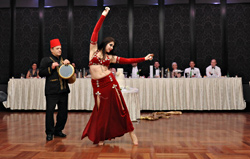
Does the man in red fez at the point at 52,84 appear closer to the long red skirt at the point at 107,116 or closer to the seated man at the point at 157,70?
the long red skirt at the point at 107,116

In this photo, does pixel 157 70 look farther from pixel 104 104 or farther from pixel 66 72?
pixel 104 104

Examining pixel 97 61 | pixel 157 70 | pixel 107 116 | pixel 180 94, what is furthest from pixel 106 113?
pixel 157 70

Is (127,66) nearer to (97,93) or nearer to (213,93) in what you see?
(213,93)

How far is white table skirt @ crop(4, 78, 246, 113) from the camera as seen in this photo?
6.13 metres

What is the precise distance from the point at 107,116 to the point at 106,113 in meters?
0.04

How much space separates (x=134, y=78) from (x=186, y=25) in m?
3.69

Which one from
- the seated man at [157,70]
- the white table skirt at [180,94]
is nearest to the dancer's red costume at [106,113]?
the white table skirt at [180,94]

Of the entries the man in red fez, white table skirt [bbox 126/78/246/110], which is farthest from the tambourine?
white table skirt [bbox 126/78/246/110]

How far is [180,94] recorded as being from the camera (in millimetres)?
6168

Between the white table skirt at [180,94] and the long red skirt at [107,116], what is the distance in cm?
344

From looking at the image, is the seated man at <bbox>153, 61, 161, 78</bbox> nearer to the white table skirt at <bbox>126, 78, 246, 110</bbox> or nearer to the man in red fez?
the white table skirt at <bbox>126, 78, 246, 110</bbox>

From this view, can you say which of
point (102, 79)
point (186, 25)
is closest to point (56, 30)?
point (186, 25)

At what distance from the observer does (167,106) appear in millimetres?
6176

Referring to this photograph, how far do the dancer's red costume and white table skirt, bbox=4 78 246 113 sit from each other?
3.44 metres
